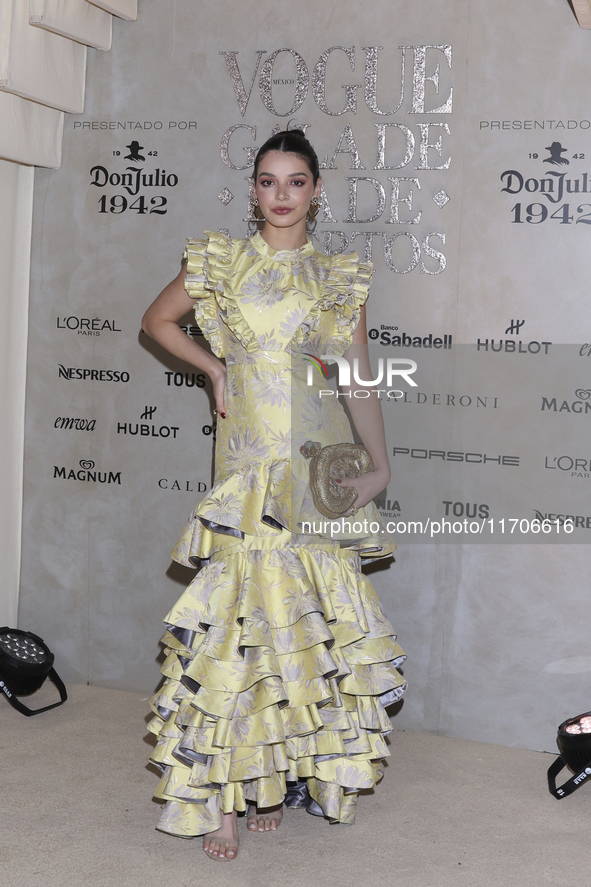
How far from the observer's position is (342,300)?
2.53m

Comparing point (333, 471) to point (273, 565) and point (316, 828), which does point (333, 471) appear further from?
point (316, 828)

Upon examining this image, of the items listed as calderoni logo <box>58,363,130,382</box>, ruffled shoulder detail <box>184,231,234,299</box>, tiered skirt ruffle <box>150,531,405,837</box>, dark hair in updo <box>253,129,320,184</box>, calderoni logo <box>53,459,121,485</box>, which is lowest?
tiered skirt ruffle <box>150,531,405,837</box>

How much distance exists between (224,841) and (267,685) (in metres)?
0.45

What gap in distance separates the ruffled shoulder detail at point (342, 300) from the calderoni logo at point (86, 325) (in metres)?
1.16

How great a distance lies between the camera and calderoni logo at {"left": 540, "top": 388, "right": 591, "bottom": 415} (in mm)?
2969

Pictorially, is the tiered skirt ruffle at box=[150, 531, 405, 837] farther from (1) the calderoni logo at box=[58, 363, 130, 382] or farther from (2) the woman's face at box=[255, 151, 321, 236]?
(1) the calderoni logo at box=[58, 363, 130, 382]

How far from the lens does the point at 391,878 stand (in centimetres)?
232

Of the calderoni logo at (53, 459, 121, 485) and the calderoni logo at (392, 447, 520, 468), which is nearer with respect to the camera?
the calderoni logo at (392, 447, 520, 468)

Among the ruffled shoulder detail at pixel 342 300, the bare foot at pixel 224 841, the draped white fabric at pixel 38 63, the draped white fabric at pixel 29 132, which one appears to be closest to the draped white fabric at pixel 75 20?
the draped white fabric at pixel 38 63

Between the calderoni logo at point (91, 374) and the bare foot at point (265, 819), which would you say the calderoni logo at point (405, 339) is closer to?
the calderoni logo at point (91, 374)

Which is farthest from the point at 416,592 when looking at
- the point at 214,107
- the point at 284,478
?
the point at 214,107

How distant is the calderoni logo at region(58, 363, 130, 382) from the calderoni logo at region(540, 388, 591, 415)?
150 centimetres

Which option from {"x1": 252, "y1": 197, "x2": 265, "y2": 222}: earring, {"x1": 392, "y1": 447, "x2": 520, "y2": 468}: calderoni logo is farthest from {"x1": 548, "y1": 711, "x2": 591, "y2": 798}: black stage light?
{"x1": 252, "y1": 197, "x2": 265, "y2": 222}: earring

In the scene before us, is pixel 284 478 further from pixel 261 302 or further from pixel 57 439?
pixel 57 439
